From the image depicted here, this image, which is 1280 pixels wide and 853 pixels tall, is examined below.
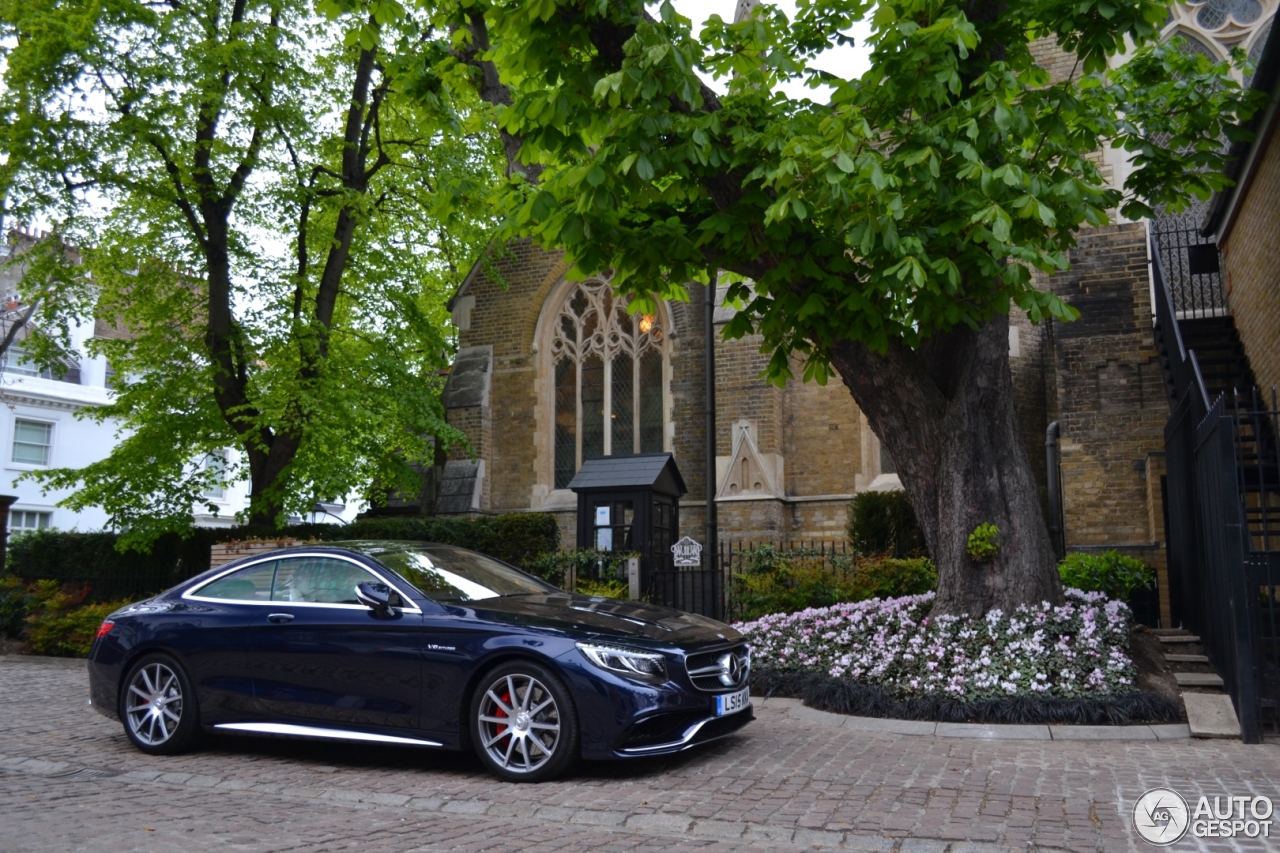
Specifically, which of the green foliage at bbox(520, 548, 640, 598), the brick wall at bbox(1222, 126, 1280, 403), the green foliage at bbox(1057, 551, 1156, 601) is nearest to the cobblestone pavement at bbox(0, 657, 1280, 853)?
the green foliage at bbox(1057, 551, 1156, 601)

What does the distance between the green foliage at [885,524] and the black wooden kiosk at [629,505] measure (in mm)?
2850

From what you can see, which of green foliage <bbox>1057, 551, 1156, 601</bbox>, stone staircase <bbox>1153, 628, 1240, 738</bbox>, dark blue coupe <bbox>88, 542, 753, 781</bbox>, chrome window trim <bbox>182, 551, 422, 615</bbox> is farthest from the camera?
green foliage <bbox>1057, 551, 1156, 601</bbox>

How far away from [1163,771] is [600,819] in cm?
347

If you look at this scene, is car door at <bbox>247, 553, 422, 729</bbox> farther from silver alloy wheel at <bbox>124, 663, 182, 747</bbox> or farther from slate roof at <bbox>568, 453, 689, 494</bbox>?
slate roof at <bbox>568, 453, 689, 494</bbox>

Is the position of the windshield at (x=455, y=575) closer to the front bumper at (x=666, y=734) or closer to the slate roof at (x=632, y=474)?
the front bumper at (x=666, y=734)

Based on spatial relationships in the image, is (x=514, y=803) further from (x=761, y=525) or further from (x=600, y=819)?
(x=761, y=525)

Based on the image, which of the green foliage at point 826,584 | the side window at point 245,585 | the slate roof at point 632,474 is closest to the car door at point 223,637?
the side window at point 245,585

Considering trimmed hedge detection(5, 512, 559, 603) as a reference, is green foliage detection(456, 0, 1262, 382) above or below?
above

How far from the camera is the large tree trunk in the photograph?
943 cm

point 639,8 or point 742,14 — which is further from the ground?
point 742,14

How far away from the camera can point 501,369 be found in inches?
867

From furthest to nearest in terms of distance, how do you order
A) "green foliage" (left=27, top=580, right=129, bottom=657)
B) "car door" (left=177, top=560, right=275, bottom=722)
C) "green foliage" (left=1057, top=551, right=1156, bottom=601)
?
"green foliage" (left=27, top=580, right=129, bottom=657)
"green foliage" (left=1057, top=551, right=1156, bottom=601)
"car door" (left=177, top=560, right=275, bottom=722)

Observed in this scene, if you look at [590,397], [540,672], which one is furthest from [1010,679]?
[590,397]

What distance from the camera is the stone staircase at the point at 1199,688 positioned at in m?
7.73
